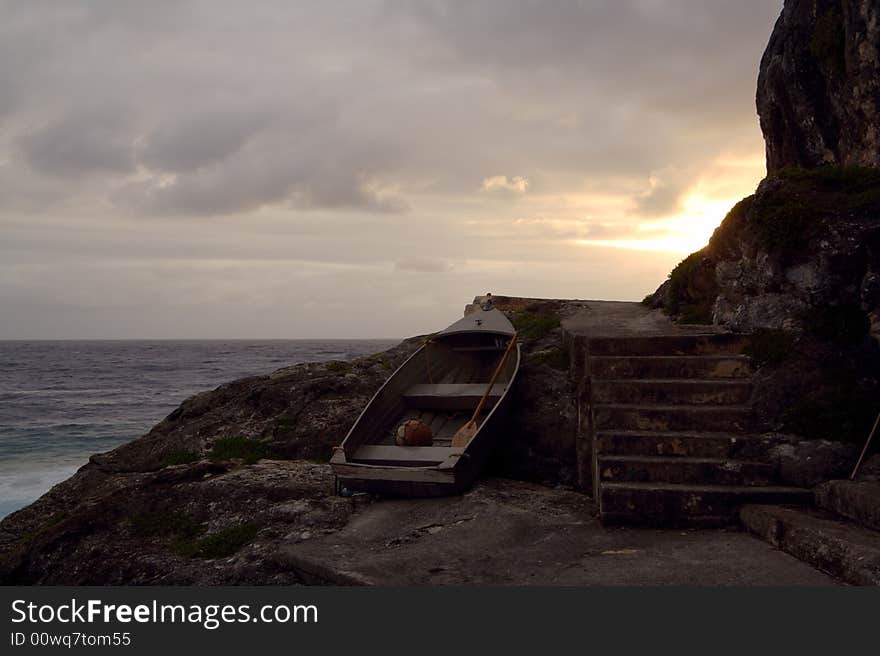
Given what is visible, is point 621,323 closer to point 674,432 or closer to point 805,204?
point 805,204

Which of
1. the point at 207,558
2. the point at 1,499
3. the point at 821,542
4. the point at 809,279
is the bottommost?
the point at 1,499

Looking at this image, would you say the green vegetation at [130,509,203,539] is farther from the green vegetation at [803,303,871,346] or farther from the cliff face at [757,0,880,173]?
the cliff face at [757,0,880,173]

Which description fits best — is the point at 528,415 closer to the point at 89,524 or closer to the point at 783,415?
the point at 783,415

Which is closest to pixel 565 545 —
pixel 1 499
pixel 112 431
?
pixel 1 499

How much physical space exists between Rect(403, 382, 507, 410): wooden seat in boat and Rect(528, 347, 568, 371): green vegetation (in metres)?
0.87

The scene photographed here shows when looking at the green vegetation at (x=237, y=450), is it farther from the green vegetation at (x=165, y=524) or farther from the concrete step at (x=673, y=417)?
the concrete step at (x=673, y=417)

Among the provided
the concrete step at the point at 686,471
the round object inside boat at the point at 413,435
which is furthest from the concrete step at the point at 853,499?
the round object inside boat at the point at 413,435

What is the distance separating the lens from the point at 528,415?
9023 millimetres

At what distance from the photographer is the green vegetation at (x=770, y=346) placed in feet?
22.3

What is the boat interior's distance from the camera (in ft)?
25.8

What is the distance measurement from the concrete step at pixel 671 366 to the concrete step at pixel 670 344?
17 cm

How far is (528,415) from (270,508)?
12.6 ft

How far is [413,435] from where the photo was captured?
8.05 metres

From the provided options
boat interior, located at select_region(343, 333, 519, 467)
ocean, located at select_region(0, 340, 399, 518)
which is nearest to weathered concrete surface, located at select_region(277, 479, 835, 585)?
boat interior, located at select_region(343, 333, 519, 467)
